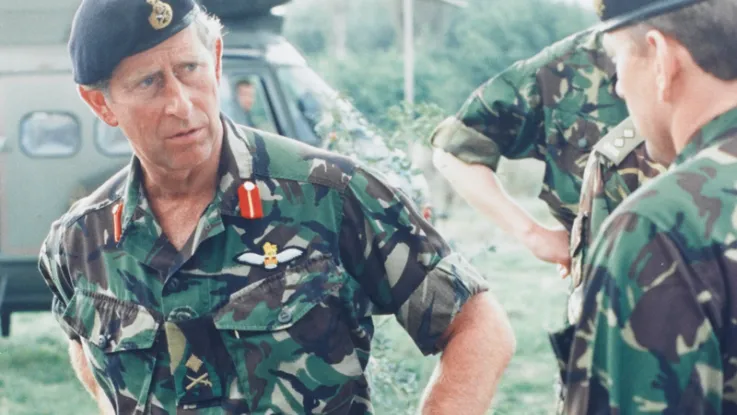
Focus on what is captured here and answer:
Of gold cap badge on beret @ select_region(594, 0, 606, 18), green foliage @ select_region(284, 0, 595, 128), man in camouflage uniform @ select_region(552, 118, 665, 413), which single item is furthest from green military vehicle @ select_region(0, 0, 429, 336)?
green foliage @ select_region(284, 0, 595, 128)

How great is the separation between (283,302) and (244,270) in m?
0.10

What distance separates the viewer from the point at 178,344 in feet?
7.37

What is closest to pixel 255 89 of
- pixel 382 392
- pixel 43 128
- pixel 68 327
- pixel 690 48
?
pixel 43 128

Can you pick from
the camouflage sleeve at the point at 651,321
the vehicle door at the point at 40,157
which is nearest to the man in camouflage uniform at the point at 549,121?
the camouflage sleeve at the point at 651,321

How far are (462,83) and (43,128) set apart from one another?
10037 millimetres

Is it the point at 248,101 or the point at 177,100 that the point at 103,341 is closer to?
the point at 177,100

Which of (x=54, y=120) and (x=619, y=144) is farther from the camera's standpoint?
(x=54, y=120)

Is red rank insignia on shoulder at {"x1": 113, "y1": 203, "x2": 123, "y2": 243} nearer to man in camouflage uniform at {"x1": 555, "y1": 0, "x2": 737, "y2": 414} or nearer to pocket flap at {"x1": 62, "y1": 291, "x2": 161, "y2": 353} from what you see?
pocket flap at {"x1": 62, "y1": 291, "x2": 161, "y2": 353}

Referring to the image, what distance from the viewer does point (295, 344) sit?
2.25m

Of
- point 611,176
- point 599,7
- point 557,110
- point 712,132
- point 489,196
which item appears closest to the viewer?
point 712,132

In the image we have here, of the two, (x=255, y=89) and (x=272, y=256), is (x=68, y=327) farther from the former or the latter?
(x=255, y=89)

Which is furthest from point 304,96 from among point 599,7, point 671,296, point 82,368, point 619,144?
point 671,296

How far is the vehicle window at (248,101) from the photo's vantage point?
7207mm

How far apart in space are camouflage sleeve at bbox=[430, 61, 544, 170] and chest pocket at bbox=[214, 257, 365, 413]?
1.58m
